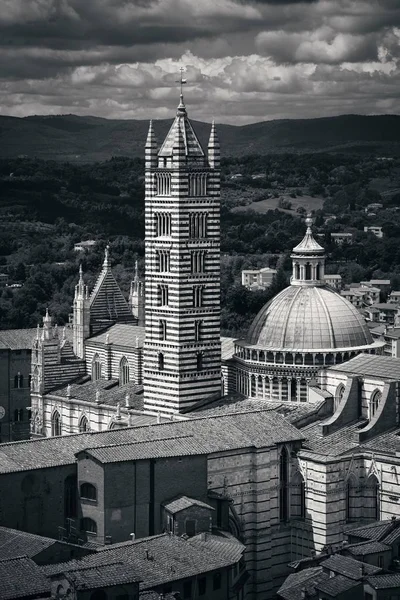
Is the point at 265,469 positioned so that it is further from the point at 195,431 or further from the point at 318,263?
the point at 318,263

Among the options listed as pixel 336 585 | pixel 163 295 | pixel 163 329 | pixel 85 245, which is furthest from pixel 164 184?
pixel 85 245

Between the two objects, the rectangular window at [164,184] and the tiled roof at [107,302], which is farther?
the tiled roof at [107,302]

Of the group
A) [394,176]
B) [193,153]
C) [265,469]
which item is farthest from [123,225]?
[265,469]

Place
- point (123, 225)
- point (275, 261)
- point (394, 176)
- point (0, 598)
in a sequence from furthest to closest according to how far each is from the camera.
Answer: point (394, 176) → point (123, 225) → point (275, 261) → point (0, 598)

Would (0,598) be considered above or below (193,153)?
below

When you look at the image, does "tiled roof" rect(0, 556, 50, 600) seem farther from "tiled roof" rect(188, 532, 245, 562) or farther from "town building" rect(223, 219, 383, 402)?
Answer: "town building" rect(223, 219, 383, 402)

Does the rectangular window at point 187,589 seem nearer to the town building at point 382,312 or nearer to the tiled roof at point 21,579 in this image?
the tiled roof at point 21,579

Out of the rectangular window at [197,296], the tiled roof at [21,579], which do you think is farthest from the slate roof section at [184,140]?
the tiled roof at [21,579]
